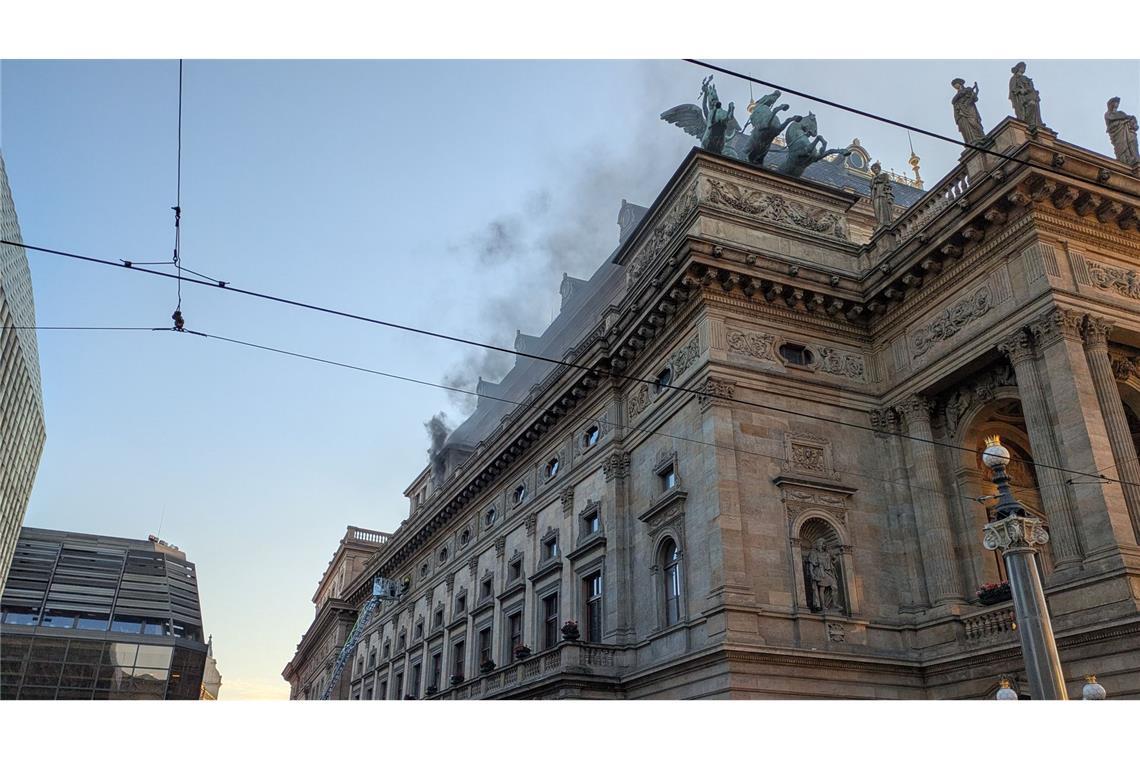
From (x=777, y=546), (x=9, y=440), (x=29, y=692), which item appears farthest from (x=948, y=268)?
(x=9, y=440)

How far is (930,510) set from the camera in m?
22.1

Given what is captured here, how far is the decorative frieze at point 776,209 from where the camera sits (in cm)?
2688

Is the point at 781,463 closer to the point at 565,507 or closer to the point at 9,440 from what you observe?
the point at 565,507

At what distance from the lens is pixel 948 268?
893 inches

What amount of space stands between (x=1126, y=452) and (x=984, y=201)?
6770 mm

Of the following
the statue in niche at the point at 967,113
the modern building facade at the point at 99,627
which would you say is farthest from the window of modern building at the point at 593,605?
the modern building facade at the point at 99,627

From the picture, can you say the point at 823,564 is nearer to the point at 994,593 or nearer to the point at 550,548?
the point at 994,593

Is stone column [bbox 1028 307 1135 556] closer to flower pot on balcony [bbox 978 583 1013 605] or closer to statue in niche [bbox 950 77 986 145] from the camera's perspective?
flower pot on balcony [bbox 978 583 1013 605]

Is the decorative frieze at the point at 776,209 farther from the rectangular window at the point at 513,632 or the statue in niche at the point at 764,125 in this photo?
the rectangular window at the point at 513,632

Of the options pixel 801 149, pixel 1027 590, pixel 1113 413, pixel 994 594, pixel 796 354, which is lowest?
pixel 1027 590

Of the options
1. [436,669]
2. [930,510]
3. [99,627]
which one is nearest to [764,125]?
[930,510]

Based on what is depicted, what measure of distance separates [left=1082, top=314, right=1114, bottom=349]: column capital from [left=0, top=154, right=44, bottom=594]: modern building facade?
48.8 m

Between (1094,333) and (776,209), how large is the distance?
10485 millimetres

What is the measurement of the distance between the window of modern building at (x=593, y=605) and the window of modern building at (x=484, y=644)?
27.9ft
